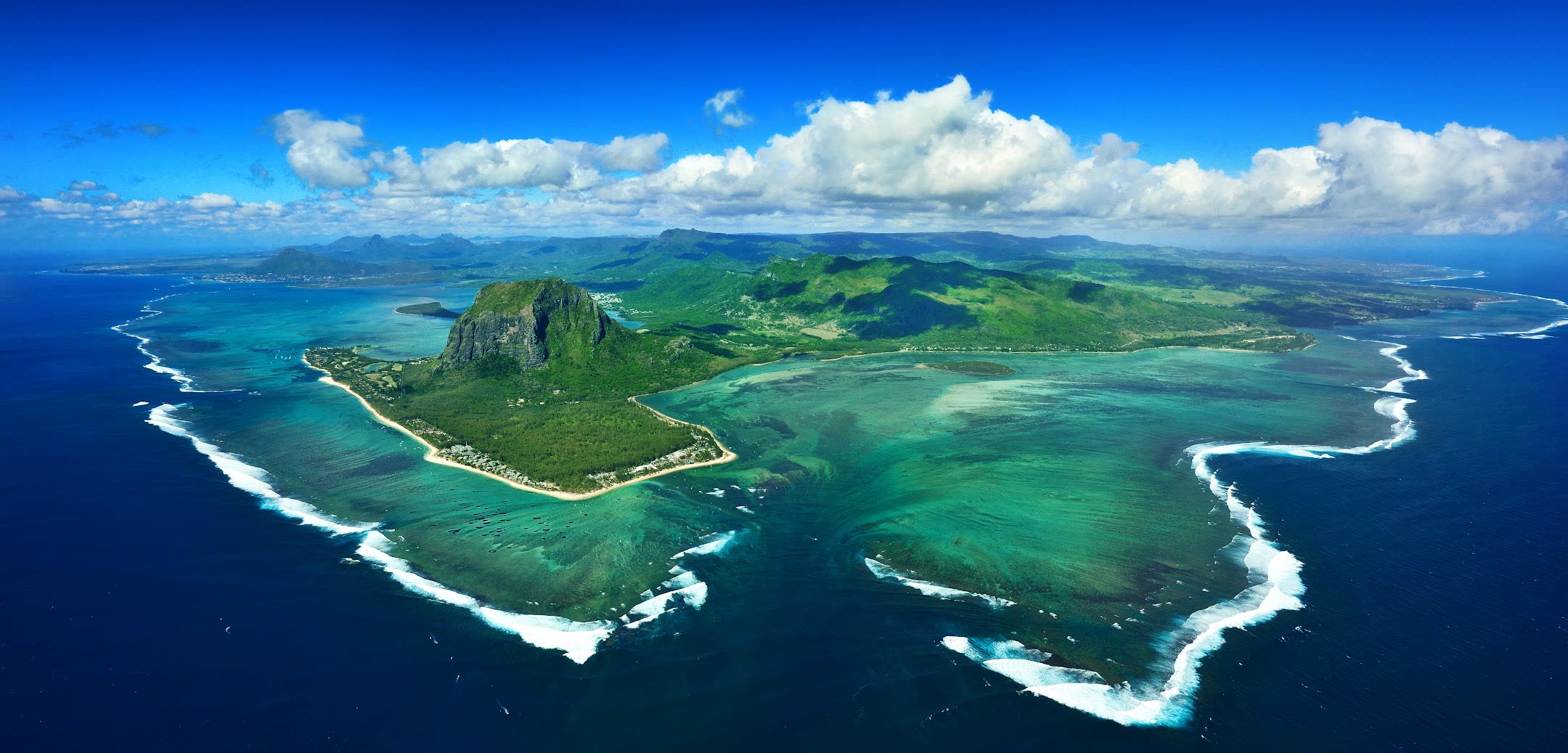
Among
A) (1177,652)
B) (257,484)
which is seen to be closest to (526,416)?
(257,484)

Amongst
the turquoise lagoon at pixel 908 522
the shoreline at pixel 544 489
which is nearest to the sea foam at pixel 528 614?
the turquoise lagoon at pixel 908 522

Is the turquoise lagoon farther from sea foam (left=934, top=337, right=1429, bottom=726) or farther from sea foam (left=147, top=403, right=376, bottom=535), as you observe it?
sea foam (left=147, top=403, right=376, bottom=535)

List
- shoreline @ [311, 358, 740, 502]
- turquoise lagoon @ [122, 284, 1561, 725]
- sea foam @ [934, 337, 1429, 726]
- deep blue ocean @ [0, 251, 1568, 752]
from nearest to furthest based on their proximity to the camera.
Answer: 1. deep blue ocean @ [0, 251, 1568, 752]
2. sea foam @ [934, 337, 1429, 726]
3. turquoise lagoon @ [122, 284, 1561, 725]
4. shoreline @ [311, 358, 740, 502]

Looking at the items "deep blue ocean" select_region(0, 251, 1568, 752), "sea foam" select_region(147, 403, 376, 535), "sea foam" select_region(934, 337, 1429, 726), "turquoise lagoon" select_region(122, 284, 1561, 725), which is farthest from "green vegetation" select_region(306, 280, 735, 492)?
"sea foam" select_region(934, 337, 1429, 726)

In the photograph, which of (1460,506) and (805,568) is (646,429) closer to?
(805,568)

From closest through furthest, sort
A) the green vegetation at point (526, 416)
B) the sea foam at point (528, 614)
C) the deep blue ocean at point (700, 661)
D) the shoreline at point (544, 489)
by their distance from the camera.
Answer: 1. the deep blue ocean at point (700, 661)
2. the sea foam at point (528, 614)
3. the shoreline at point (544, 489)
4. the green vegetation at point (526, 416)

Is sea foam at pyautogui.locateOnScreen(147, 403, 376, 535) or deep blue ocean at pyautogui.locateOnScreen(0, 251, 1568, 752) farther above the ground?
sea foam at pyautogui.locateOnScreen(147, 403, 376, 535)

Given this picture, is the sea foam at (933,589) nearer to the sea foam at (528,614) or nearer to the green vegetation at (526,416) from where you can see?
the sea foam at (528,614)

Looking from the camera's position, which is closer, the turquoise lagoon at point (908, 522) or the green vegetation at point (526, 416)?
the turquoise lagoon at point (908, 522)

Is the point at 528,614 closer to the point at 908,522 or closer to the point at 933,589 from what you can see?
the point at 933,589
